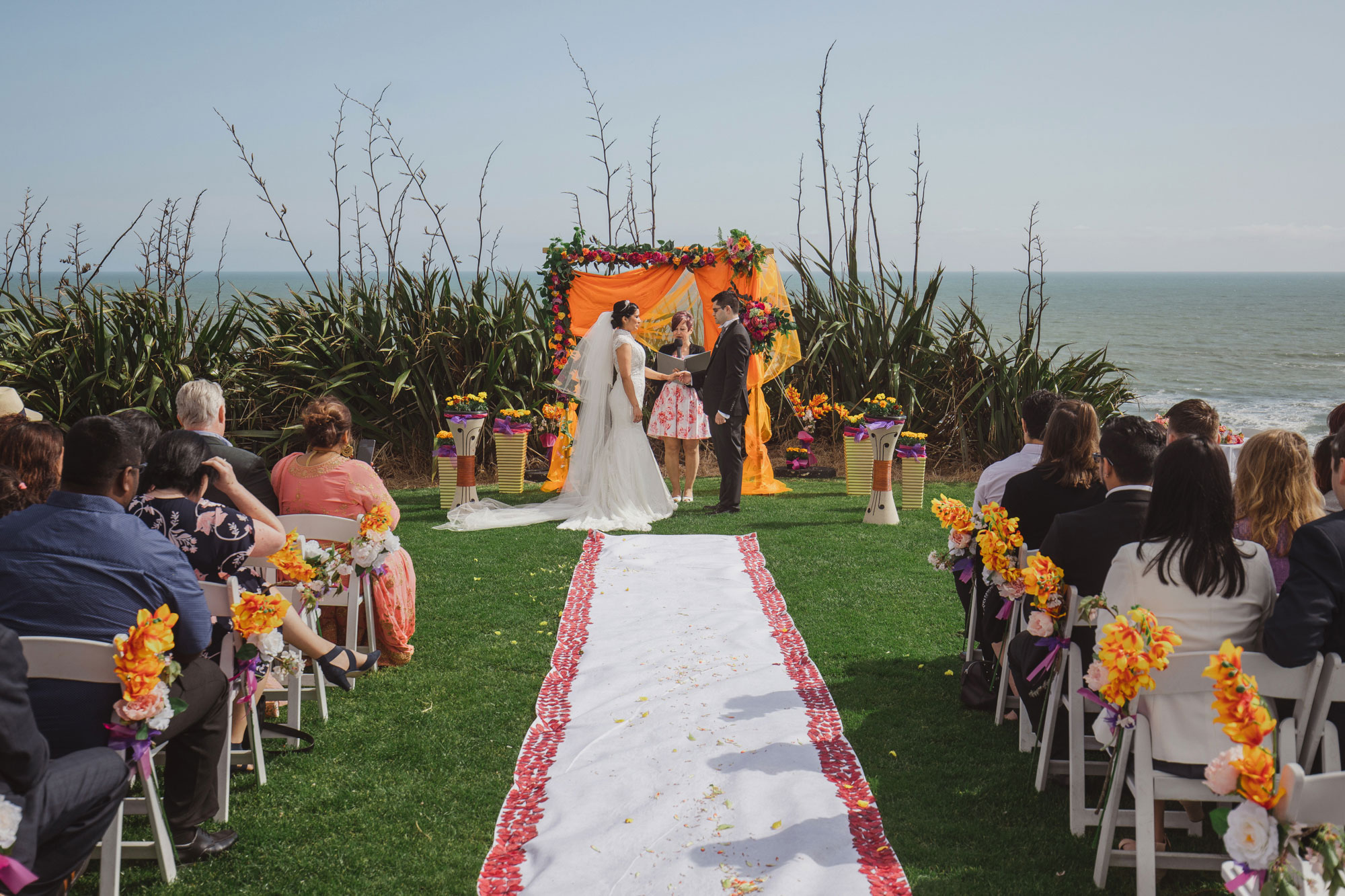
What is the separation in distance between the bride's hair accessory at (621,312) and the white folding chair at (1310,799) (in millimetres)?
6311

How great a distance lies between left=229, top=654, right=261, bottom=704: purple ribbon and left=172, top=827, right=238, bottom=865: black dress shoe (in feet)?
1.37

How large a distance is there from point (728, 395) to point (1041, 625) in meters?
4.81

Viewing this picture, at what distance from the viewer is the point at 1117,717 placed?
2.57 meters

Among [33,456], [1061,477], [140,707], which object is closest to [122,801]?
[140,707]

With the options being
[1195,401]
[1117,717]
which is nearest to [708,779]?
[1117,717]

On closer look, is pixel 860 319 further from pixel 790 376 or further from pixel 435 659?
pixel 435 659

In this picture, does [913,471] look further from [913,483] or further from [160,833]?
[160,833]

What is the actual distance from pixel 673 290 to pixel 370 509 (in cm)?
A: 549

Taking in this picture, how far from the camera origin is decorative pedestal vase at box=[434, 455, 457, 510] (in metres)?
8.01

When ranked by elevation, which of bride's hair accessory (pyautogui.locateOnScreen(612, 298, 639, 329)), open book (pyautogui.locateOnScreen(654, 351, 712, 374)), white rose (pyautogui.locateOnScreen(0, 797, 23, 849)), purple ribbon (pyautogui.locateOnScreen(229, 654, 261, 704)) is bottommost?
purple ribbon (pyautogui.locateOnScreen(229, 654, 261, 704))

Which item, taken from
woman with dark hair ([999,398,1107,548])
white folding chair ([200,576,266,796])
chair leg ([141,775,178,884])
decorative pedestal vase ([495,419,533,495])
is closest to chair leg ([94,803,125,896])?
chair leg ([141,775,178,884])

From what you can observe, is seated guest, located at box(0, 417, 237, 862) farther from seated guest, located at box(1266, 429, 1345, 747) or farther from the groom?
the groom

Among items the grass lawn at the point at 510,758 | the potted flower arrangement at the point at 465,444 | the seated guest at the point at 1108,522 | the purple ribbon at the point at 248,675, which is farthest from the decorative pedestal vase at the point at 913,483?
the purple ribbon at the point at 248,675

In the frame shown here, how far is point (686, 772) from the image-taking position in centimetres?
330
